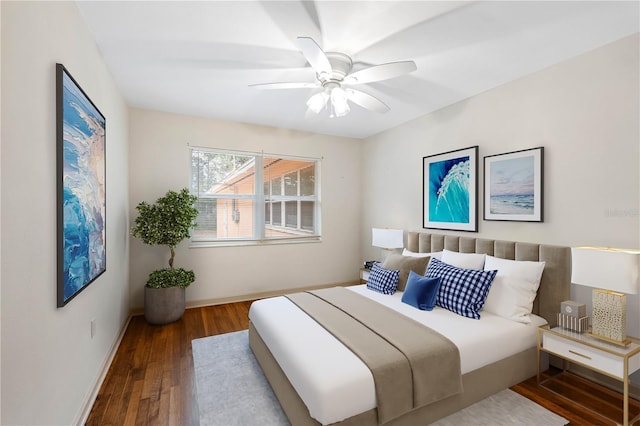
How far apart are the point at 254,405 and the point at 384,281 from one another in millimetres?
1704

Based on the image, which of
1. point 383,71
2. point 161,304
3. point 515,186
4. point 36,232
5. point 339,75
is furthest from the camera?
point 161,304

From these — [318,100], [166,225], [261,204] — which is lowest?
[166,225]

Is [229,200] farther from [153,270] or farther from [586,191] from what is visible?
[586,191]

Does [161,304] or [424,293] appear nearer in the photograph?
[424,293]

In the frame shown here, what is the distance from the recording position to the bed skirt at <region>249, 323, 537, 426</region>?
5.49 feet

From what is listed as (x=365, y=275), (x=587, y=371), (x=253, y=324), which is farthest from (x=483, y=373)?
(x=365, y=275)

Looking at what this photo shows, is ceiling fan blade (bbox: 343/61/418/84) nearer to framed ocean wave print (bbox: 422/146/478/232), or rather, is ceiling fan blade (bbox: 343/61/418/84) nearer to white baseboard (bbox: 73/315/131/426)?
framed ocean wave print (bbox: 422/146/478/232)

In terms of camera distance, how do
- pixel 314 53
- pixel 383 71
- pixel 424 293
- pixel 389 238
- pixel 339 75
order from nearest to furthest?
pixel 314 53 < pixel 383 71 < pixel 339 75 < pixel 424 293 < pixel 389 238

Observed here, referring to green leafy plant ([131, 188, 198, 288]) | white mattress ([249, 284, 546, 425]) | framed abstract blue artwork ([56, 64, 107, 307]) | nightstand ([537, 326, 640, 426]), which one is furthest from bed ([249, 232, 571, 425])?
green leafy plant ([131, 188, 198, 288])

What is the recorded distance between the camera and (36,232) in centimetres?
132

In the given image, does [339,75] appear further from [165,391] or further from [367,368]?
[165,391]

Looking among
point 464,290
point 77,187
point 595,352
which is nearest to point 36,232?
point 77,187

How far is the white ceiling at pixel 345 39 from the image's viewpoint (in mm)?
1836

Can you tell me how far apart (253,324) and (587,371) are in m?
2.81
